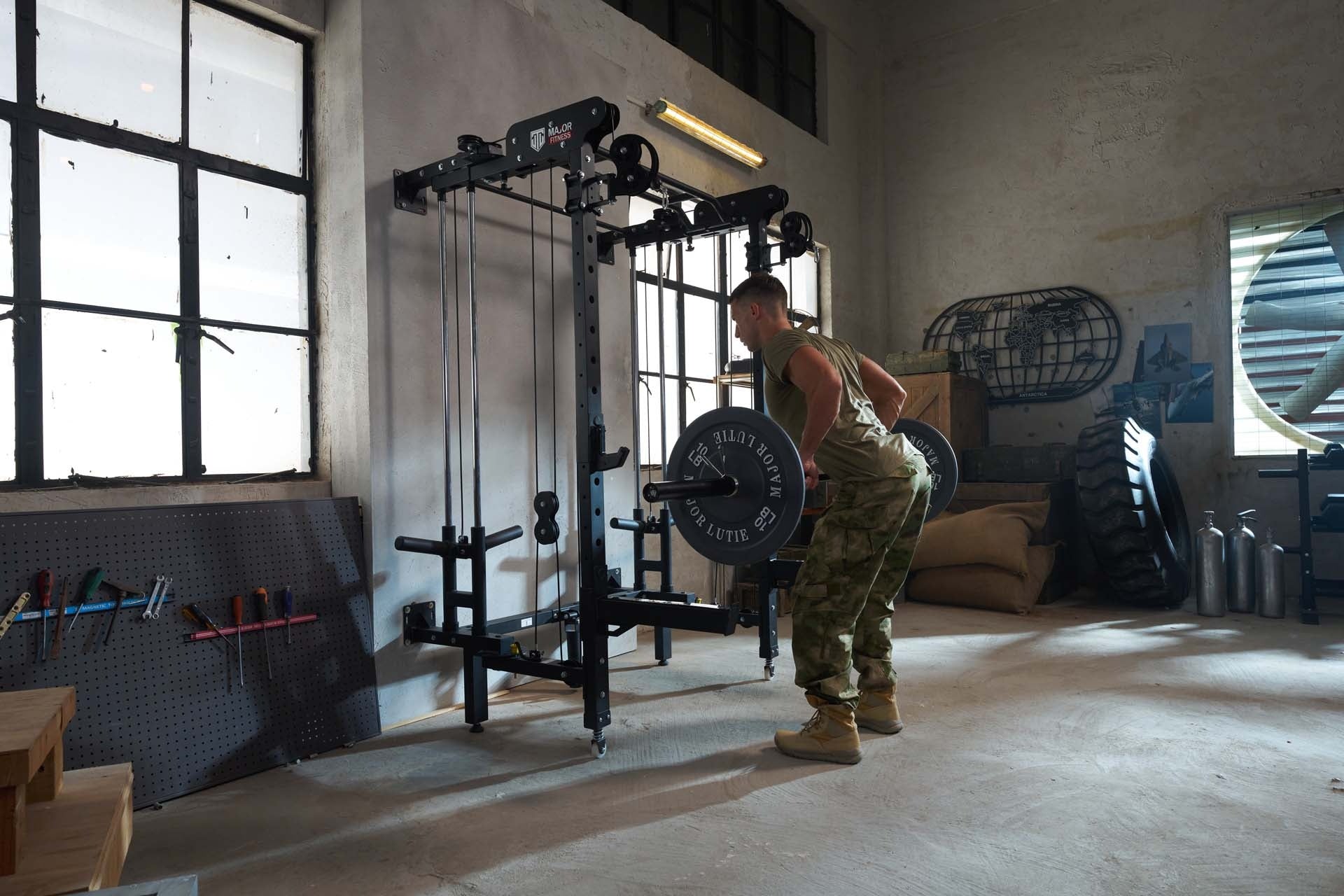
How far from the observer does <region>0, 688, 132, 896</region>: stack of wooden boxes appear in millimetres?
1219

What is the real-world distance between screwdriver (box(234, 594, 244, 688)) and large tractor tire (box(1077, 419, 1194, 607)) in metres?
4.52

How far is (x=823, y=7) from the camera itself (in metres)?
6.85

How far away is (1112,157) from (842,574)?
5332 millimetres

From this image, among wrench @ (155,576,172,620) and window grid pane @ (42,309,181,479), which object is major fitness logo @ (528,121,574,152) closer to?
window grid pane @ (42,309,181,479)

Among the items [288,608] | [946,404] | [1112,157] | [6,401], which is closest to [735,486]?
[288,608]

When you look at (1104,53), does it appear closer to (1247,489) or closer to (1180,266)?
(1180,266)

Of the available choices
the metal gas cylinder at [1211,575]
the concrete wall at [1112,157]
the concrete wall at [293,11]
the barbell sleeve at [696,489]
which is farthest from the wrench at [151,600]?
the concrete wall at [1112,157]

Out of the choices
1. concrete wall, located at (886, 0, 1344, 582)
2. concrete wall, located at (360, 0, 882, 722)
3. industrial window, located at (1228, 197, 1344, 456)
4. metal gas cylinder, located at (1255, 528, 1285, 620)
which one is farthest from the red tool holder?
industrial window, located at (1228, 197, 1344, 456)

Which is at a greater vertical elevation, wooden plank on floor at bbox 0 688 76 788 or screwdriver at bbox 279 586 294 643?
wooden plank on floor at bbox 0 688 76 788

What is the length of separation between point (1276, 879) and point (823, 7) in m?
6.70

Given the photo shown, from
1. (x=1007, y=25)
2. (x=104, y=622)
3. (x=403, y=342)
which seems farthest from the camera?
(x=1007, y=25)

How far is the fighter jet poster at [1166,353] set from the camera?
20.1 ft

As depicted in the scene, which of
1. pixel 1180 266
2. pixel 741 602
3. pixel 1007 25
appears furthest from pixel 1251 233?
pixel 741 602

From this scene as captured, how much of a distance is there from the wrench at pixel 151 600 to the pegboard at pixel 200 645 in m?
0.02
